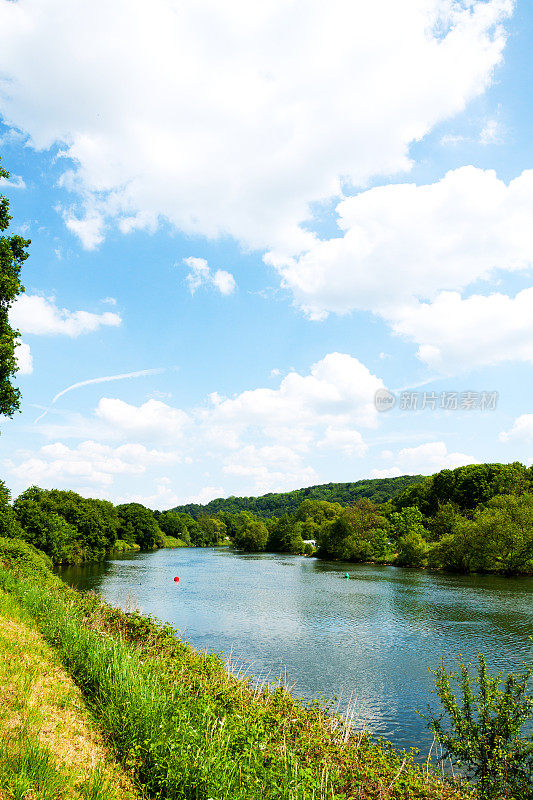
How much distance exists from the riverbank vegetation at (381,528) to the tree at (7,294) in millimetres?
27152

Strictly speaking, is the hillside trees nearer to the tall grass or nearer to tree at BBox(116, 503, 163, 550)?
tree at BBox(116, 503, 163, 550)

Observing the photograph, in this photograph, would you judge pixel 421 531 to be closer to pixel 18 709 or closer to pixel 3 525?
pixel 3 525

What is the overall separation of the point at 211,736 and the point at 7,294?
19.5 metres

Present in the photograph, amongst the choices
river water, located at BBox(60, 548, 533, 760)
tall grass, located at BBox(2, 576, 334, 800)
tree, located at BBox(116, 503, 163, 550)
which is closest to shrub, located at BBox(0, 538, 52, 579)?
river water, located at BBox(60, 548, 533, 760)

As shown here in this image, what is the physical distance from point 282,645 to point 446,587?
86.5 feet

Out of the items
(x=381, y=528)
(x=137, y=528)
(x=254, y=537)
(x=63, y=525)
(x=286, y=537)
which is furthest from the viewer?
(x=254, y=537)

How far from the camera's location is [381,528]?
3305 inches

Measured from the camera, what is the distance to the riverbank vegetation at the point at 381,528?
2158 inches

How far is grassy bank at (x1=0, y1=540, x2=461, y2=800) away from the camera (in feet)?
20.3

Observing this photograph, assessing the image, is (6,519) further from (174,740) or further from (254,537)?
(254,537)

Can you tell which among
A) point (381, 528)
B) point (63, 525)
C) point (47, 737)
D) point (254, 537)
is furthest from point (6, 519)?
point (254, 537)

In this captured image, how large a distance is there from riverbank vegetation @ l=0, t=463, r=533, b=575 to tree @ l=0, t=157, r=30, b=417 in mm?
27152

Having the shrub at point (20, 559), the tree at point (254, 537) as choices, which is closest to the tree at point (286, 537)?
the tree at point (254, 537)

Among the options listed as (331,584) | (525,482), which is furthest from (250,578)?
(525,482)
